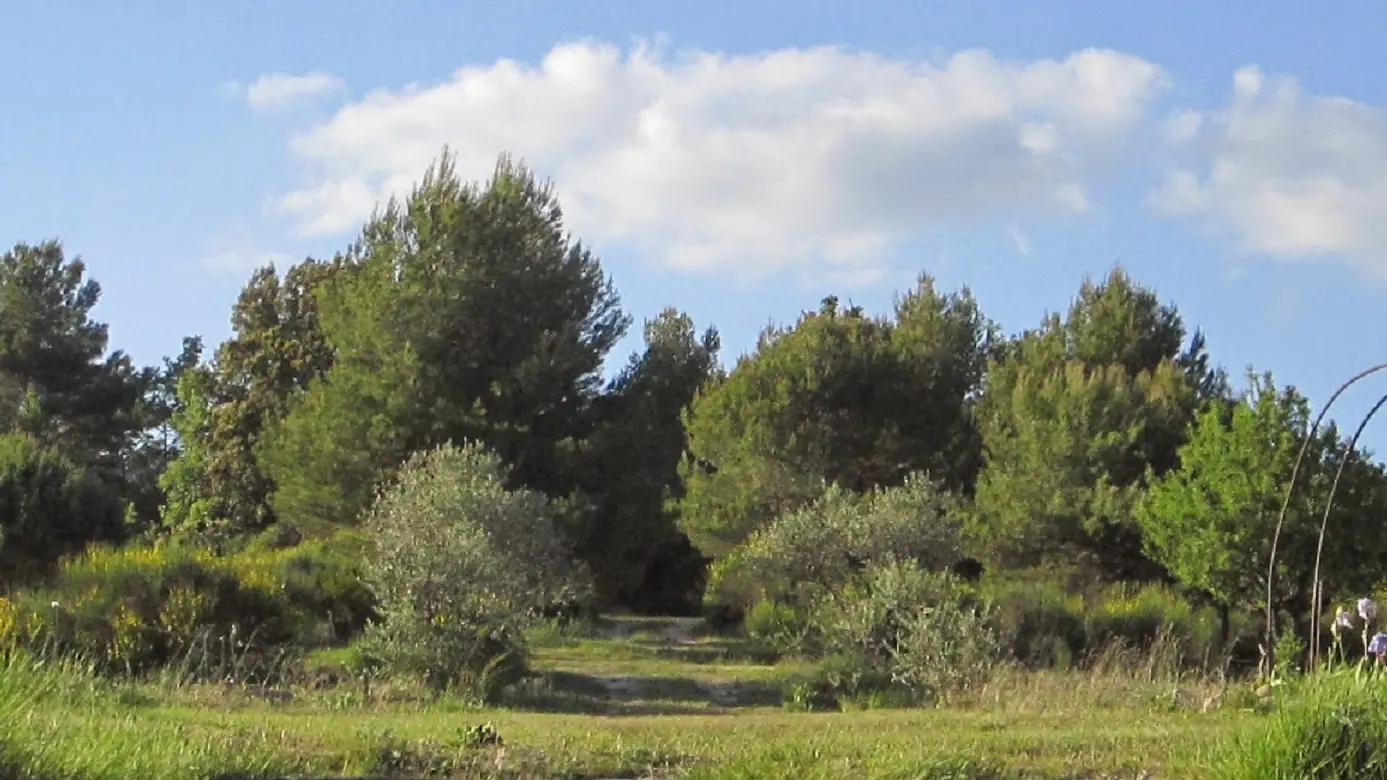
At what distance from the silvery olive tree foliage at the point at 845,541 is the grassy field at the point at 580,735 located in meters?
7.46

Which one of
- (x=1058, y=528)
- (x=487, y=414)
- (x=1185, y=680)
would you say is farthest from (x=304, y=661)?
(x=1058, y=528)

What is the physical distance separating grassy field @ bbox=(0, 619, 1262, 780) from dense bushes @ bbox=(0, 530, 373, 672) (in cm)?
361

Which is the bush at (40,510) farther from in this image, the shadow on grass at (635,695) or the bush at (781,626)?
the bush at (781,626)

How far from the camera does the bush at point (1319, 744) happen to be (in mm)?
8109

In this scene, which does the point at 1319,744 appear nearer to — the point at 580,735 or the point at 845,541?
the point at 580,735

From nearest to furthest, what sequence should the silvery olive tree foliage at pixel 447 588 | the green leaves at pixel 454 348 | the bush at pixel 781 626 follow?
the silvery olive tree foliage at pixel 447 588, the bush at pixel 781 626, the green leaves at pixel 454 348

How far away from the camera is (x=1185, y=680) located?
1648 cm

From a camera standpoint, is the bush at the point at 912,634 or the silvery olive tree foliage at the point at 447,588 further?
the bush at the point at 912,634

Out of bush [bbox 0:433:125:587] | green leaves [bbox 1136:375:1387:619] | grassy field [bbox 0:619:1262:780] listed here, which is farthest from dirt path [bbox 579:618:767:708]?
bush [bbox 0:433:125:587]

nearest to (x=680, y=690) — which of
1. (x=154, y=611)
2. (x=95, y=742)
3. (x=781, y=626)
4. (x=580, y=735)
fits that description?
(x=781, y=626)

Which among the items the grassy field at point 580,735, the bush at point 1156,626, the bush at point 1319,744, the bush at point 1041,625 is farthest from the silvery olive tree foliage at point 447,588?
the bush at point 1319,744

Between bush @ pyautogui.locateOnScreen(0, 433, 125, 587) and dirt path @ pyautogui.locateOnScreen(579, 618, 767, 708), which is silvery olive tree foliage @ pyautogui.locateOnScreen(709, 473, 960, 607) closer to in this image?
dirt path @ pyautogui.locateOnScreen(579, 618, 767, 708)

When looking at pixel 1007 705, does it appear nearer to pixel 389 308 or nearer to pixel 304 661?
pixel 304 661

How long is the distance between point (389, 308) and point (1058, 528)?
15.2 meters
